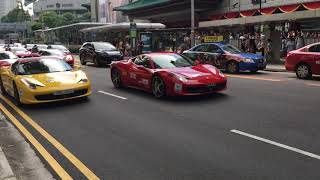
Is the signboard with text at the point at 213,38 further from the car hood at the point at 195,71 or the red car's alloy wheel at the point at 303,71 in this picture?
the car hood at the point at 195,71

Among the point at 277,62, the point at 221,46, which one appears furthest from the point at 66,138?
the point at 277,62

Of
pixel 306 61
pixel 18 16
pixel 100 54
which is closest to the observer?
pixel 306 61

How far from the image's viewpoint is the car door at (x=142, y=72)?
12.7 m

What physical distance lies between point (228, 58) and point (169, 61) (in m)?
7.45

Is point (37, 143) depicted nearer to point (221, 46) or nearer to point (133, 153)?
point (133, 153)

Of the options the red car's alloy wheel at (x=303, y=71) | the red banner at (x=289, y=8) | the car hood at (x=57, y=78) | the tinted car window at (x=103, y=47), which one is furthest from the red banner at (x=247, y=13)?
the car hood at (x=57, y=78)

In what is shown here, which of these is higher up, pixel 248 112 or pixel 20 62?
pixel 20 62

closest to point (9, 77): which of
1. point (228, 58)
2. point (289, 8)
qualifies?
point (228, 58)

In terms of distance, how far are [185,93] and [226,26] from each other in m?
18.3

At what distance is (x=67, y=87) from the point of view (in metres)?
11.4

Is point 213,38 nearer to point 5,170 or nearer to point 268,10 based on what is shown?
point 268,10

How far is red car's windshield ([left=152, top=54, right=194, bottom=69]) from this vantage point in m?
12.5

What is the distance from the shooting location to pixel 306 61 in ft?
53.8

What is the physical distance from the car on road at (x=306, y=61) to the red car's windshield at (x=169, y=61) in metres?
5.54
